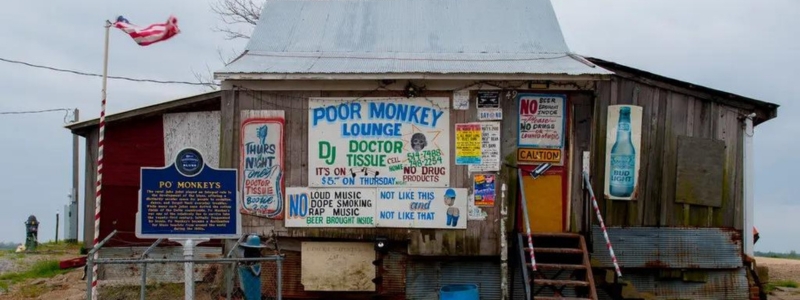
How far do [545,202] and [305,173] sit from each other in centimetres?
379

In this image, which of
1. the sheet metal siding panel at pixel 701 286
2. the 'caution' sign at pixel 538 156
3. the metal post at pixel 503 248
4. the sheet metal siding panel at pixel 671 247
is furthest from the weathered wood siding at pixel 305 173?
the sheet metal siding panel at pixel 701 286

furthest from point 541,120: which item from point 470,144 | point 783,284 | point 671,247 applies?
point 783,284

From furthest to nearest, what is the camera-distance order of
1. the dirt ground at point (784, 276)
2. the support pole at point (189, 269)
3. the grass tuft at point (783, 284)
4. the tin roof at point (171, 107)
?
the grass tuft at point (783, 284) < the tin roof at point (171, 107) < the dirt ground at point (784, 276) < the support pole at point (189, 269)

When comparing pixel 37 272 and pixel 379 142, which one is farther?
pixel 37 272

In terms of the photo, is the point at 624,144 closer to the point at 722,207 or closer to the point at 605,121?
the point at 605,121

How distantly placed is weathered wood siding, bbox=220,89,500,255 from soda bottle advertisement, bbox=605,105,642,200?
7.42 feet

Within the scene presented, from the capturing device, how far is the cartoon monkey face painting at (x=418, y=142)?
13.2 meters

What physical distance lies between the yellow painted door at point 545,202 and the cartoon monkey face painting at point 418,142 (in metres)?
1.66

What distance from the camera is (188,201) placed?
37.0 ft

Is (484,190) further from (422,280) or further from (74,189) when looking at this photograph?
(74,189)

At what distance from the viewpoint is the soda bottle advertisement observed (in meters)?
14.1

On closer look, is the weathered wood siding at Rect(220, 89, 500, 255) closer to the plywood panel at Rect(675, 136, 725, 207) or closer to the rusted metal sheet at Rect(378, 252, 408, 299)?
the rusted metal sheet at Rect(378, 252, 408, 299)

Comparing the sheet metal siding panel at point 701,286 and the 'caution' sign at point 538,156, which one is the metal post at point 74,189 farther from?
the sheet metal siding panel at point 701,286

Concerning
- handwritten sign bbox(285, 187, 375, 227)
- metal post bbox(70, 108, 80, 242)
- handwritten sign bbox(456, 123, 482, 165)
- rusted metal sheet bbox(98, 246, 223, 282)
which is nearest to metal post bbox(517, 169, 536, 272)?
handwritten sign bbox(456, 123, 482, 165)
